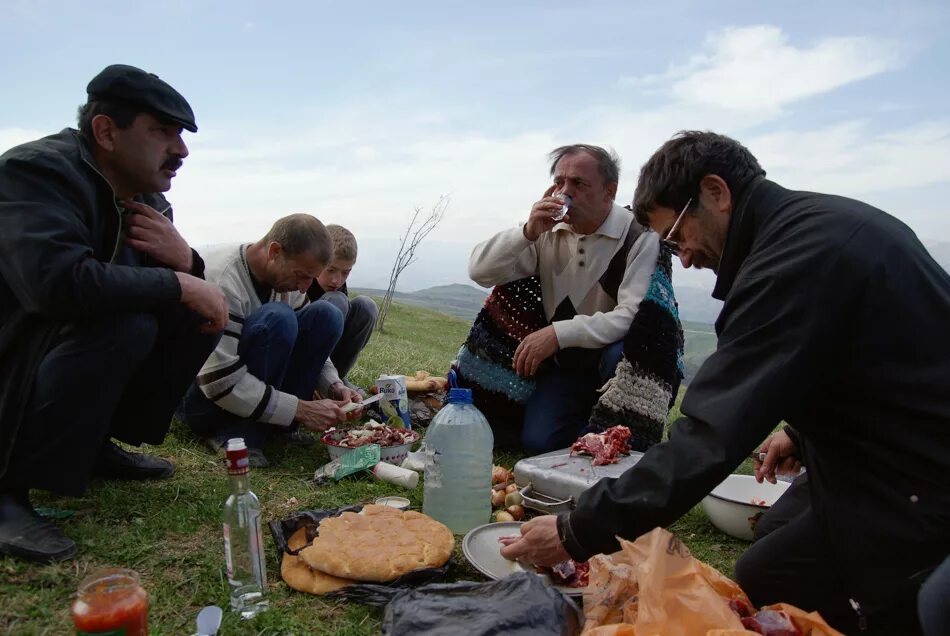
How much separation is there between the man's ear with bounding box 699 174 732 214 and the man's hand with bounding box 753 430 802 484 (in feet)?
3.71

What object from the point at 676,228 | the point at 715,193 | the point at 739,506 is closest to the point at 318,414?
the point at 739,506

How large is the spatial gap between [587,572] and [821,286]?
4.75 ft

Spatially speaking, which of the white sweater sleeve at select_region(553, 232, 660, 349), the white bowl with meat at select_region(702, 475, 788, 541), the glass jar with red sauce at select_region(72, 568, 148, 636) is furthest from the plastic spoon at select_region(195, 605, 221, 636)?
the white sweater sleeve at select_region(553, 232, 660, 349)

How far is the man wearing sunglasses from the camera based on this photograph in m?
1.98

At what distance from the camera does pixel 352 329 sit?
549 cm

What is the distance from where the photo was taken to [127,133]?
3.16 metres

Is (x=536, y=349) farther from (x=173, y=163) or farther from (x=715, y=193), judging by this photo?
(x=173, y=163)

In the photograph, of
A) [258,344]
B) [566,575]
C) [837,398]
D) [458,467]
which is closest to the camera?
[837,398]

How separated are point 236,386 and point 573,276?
240cm

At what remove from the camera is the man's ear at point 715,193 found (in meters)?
2.42

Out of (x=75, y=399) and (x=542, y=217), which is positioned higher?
(x=542, y=217)

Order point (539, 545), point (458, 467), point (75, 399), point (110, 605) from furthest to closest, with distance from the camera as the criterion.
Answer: point (458, 467) < point (75, 399) < point (539, 545) < point (110, 605)

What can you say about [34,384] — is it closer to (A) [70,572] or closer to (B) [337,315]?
(A) [70,572]

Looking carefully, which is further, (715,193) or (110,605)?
(715,193)
